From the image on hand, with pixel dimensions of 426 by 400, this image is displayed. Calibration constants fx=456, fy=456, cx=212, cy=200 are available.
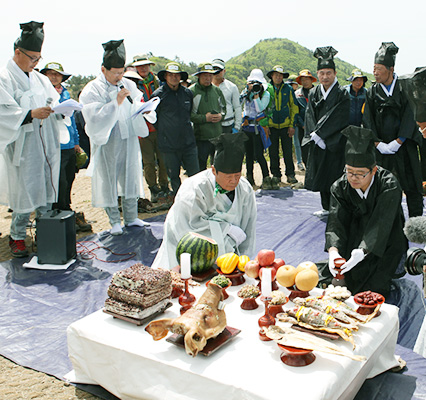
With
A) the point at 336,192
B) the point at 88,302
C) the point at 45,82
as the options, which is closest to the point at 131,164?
the point at 45,82

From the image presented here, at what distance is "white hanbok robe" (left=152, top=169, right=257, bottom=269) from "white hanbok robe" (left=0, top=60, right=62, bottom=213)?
1931mm

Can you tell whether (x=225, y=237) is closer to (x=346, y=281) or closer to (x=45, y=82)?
(x=346, y=281)

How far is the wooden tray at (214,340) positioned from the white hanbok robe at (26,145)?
10.2 ft

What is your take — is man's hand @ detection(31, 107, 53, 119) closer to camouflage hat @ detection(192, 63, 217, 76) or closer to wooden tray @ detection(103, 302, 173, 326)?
camouflage hat @ detection(192, 63, 217, 76)

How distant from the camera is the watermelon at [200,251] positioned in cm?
278

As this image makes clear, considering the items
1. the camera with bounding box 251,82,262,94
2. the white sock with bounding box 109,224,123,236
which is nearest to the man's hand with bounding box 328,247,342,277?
the white sock with bounding box 109,224,123,236

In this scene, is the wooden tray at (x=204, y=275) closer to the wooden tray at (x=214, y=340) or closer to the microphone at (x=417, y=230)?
the wooden tray at (x=214, y=340)

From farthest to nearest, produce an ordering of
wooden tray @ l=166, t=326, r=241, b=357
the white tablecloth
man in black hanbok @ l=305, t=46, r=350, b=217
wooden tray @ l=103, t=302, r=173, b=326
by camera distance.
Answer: man in black hanbok @ l=305, t=46, r=350, b=217, wooden tray @ l=103, t=302, r=173, b=326, wooden tray @ l=166, t=326, r=241, b=357, the white tablecloth

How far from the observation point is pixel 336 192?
11.6 feet

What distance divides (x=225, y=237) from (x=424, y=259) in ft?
4.96

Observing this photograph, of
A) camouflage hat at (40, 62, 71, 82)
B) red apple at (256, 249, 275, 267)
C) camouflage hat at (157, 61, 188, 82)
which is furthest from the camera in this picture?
camouflage hat at (157, 61, 188, 82)

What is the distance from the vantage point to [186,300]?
2412 millimetres

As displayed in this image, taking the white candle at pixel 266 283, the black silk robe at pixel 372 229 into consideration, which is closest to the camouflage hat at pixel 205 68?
the black silk robe at pixel 372 229

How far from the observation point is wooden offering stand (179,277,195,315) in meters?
2.38
